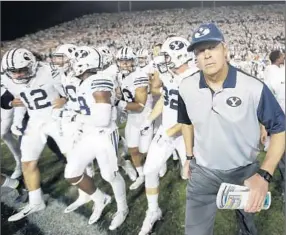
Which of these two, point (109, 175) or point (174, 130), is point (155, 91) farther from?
point (109, 175)

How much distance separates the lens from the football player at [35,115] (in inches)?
92.0

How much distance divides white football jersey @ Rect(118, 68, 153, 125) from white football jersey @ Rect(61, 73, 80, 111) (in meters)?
0.25

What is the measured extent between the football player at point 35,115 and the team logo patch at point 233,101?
1018 mm

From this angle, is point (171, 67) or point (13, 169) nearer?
point (171, 67)

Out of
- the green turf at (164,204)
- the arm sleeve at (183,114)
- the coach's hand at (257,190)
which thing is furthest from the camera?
the green turf at (164,204)

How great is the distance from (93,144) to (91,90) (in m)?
0.27

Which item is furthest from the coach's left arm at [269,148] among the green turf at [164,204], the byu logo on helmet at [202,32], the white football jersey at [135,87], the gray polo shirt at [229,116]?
the white football jersey at [135,87]

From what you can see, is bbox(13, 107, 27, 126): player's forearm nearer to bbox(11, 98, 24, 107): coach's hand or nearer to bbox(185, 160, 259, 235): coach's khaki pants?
bbox(11, 98, 24, 107): coach's hand

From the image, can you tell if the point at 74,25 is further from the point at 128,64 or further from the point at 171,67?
the point at 171,67

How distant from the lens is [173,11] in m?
2.22

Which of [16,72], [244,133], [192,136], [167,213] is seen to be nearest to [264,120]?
[244,133]

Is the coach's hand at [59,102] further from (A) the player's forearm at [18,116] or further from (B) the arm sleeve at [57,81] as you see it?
(A) the player's forearm at [18,116]

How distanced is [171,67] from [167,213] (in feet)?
2.39

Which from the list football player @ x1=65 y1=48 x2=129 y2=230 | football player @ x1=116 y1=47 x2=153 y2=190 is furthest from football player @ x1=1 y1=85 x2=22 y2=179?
football player @ x1=116 y1=47 x2=153 y2=190
